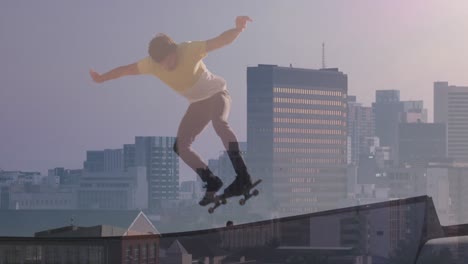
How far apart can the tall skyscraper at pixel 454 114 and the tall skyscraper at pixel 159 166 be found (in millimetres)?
2312

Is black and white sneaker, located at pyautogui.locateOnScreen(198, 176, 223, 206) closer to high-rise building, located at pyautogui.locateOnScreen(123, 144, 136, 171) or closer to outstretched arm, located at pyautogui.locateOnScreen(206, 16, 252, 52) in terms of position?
outstretched arm, located at pyautogui.locateOnScreen(206, 16, 252, 52)

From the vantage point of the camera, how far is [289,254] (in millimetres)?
2838

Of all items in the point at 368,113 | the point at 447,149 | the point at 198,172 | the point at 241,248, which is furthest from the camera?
the point at 447,149

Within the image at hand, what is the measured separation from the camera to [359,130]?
918 centimetres

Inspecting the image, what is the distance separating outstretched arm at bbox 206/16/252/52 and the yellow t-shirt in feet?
0.36

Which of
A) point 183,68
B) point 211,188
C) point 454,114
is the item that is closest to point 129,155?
point 183,68

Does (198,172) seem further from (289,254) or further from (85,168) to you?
(85,168)

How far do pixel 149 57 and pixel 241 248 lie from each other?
1669 millimetres

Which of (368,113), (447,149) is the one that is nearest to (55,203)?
(368,113)

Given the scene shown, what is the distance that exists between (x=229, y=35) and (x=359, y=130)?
4872 mm

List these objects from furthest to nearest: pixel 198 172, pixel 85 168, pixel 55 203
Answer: pixel 55 203, pixel 85 168, pixel 198 172

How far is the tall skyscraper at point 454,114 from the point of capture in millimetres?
8691

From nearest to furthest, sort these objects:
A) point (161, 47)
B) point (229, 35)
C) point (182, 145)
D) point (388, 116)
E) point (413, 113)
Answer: point (161, 47), point (182, 145), point (229, 35), point (413, 113), point (388, 116)

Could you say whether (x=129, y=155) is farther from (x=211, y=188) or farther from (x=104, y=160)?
(x=211, y=188)
